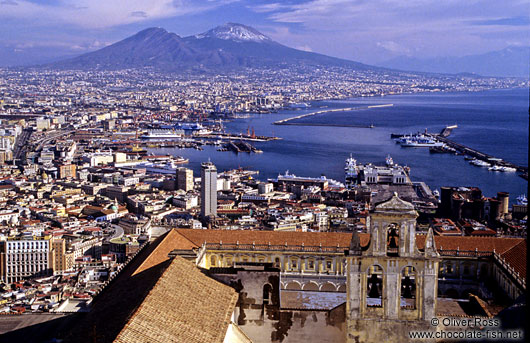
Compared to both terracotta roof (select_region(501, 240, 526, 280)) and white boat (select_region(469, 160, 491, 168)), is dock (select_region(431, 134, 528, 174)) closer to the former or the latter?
white boat (select_region(469, 160, 491, 168))

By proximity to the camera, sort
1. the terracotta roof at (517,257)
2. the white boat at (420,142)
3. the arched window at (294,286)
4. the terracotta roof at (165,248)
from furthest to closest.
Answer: the white boat at (420,142), the arched window at (294,286), the terracotta roof at (517,257), the terracotta roof at (165,248)

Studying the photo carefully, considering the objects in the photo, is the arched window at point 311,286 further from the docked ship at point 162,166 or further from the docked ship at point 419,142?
the docked ship at point 419,142

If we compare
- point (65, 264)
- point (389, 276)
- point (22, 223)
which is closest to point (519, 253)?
point (389, 276)

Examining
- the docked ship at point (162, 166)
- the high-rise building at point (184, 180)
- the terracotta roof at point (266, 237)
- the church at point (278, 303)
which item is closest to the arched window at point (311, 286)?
the terracotta roof at point (266, 237)

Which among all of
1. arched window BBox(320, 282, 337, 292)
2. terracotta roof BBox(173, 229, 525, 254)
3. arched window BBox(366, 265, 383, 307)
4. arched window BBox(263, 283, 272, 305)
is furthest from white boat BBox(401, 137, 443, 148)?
arched window BBox(366, 265, 383, 307)

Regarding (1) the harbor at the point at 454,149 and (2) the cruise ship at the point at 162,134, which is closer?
(1) the harbor at the point at 454,149

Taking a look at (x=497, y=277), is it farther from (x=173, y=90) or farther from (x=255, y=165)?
(x=173, y=90)
